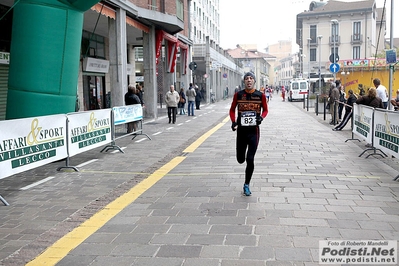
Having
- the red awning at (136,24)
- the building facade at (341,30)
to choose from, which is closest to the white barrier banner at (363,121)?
the red awning at (136,24)

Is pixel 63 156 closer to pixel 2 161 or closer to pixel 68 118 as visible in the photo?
pixel 68 118

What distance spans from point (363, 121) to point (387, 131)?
257 cm

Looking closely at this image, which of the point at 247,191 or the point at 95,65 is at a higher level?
the point at 95,65

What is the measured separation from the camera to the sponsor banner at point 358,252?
12.9 ft

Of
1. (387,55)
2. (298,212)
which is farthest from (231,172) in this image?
(387,55)

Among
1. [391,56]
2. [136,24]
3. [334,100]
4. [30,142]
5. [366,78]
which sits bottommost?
[30,142]

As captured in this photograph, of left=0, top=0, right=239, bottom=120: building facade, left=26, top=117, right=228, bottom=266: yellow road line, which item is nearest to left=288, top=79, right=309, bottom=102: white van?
left=0, top=0, right=239, bottom=120: building facade

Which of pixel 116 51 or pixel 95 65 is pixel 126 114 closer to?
pixel 116 51

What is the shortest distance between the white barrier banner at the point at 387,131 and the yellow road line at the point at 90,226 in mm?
4327

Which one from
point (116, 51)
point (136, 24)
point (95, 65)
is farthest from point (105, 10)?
point (95, 65)

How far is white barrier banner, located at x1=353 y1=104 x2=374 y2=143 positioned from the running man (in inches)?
188

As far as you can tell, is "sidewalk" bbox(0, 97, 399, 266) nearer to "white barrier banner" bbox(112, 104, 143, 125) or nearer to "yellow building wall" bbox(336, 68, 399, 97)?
"white barrier banner" bbox(112, 104, 143, 125)

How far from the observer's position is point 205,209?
5.63 metres

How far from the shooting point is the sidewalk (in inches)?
166
